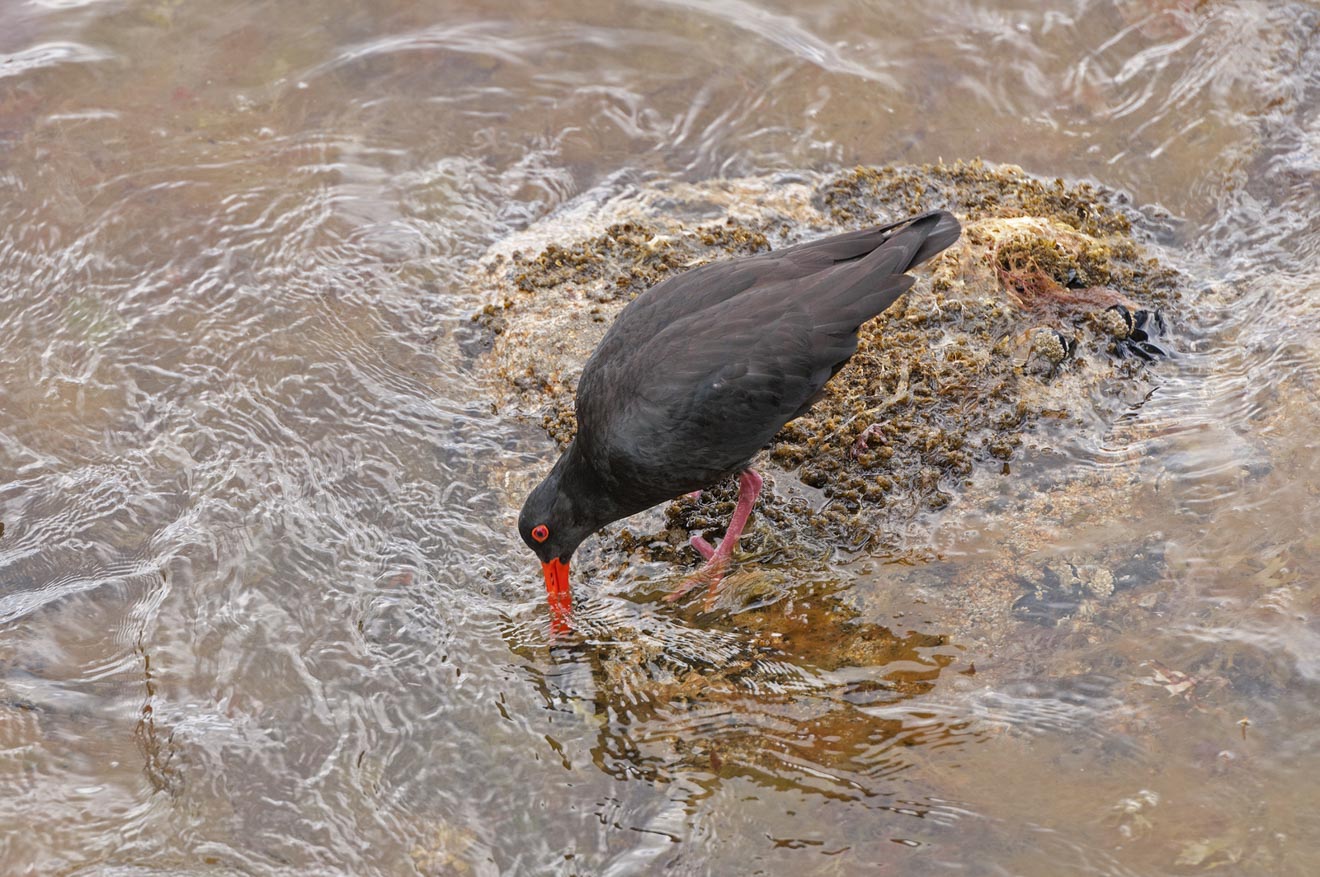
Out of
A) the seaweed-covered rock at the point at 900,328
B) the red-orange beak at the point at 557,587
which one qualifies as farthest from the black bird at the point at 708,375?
the seaweed-covered rock at the point at 900,328

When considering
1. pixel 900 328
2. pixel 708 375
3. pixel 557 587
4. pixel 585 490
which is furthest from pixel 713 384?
pixel 900 328

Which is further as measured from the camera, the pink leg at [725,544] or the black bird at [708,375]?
the pink leg at [725,544]

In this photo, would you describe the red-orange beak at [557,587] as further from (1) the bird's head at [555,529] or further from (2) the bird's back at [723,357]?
(2) the bird's back at [723,357]

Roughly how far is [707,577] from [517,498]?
1070mm

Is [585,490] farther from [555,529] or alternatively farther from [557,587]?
[557,587]

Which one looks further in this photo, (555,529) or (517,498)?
(517,498)

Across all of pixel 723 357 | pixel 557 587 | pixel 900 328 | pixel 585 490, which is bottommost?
pixel 557 587

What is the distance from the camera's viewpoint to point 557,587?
488 centimetres

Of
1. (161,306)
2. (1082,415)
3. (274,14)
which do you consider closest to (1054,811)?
(1082,415)

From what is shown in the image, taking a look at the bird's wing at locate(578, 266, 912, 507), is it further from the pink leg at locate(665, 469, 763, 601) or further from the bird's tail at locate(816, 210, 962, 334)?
the pink leg at locate(665, 469, 763, 601)

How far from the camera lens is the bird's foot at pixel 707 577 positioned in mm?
4867

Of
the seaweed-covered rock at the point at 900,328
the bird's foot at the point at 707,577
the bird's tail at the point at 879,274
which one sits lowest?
the bird's foot at the point at 707,577

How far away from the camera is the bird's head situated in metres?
4.75

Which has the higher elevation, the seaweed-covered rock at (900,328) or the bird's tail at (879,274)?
the bird's tail at (879,274)
